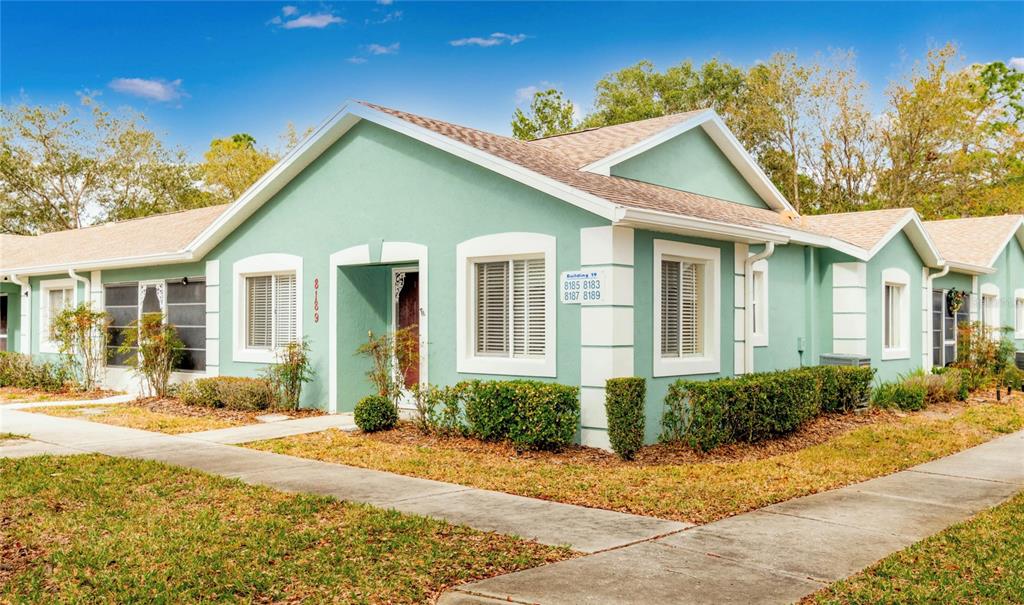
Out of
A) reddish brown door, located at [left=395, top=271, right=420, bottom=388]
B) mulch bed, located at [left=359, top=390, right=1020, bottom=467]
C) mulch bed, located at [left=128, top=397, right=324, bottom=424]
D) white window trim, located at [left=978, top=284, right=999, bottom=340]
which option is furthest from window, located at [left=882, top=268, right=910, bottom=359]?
mulch bed, located at [left=128, top=397, right=324, bottom=424]

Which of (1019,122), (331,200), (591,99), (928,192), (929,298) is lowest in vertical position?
(929,298)

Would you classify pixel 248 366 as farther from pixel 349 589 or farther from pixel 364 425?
pixel 349 589

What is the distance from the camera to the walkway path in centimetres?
532

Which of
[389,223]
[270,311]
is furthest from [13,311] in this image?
[389,223]

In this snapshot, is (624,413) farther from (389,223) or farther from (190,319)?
(190,319)

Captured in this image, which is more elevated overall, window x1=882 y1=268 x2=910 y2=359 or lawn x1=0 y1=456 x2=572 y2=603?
window x1=882 y1=268 x2=910 y2=359

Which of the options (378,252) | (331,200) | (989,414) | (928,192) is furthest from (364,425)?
(928,192)

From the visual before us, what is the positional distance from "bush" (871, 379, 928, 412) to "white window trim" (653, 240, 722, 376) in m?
4.95

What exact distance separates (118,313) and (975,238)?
68.9ft

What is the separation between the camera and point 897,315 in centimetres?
1717

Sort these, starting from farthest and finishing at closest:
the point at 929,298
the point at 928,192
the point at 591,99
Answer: the point at 591,99, the point at 928,192, the point at 929,298

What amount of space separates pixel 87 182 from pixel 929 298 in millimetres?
39651

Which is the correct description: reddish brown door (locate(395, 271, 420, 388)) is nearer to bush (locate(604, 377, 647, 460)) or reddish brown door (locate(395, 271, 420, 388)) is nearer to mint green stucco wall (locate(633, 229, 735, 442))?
mint green stucco wall (locate(633, 229, 735, 442))

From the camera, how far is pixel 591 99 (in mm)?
41625
